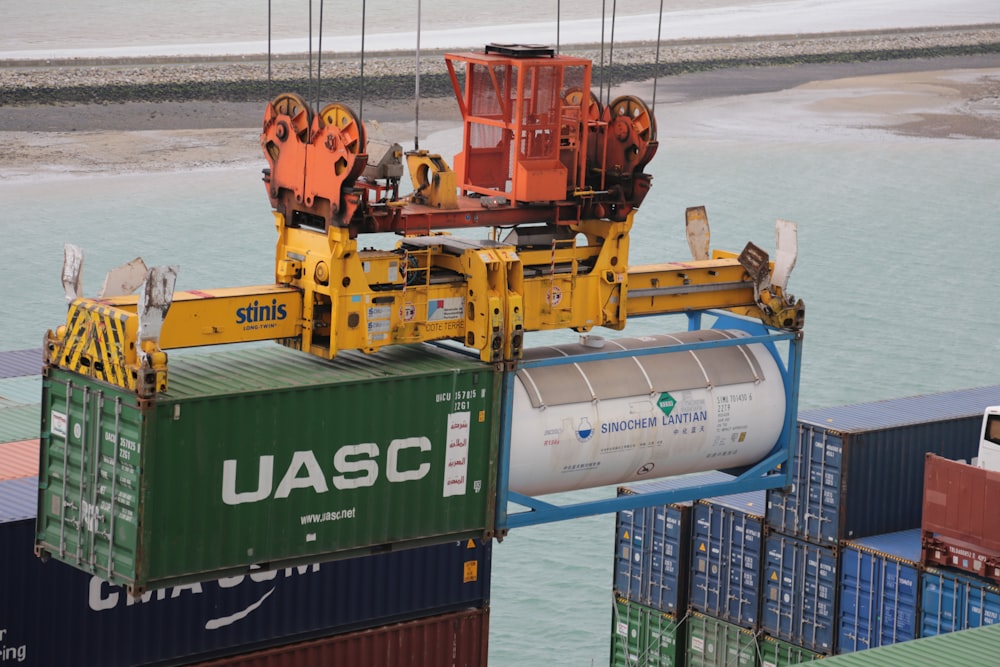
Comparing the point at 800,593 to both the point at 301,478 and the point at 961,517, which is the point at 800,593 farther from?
the point at 301,478

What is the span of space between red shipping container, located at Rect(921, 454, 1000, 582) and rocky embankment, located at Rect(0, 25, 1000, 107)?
159ft

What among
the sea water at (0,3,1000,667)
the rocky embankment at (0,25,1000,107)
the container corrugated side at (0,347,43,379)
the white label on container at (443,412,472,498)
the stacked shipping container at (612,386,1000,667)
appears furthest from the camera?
the rocky embankment at (0,25,1000,107)

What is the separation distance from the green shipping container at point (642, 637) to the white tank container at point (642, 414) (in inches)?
305

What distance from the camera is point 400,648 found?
2578cm

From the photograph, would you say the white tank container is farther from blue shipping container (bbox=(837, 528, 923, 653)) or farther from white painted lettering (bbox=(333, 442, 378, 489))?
blue shipping container (bbox=(837, 528, 923, 653))

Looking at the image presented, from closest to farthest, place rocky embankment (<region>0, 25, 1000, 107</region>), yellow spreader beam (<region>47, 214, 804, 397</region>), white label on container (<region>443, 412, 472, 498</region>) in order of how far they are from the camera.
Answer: yellow spreader beam (<region>47, 214, 804, 397</region>), white label on container (<region>443, 412, 472, 498</region>), rocky embankment (<region>0, 25, 1000, 107</region>)

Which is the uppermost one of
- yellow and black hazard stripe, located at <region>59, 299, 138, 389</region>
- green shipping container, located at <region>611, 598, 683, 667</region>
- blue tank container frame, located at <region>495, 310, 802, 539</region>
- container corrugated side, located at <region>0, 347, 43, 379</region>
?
yellow and black hazard stripe, located at <region>59, 299, 138, 389</region>

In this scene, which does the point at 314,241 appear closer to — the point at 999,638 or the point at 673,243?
the point at 999,638

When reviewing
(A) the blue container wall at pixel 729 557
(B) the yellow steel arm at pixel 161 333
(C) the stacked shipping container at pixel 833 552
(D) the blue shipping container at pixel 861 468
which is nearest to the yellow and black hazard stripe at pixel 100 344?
(B) the yellow steel arm at pixel 161 333

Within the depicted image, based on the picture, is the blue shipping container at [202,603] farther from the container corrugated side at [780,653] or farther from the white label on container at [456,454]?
the container corrugated side at [780,653]

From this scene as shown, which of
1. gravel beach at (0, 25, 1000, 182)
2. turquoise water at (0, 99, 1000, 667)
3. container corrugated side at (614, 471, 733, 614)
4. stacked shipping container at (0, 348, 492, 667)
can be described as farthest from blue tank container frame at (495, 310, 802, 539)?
gravel beach at (0, 25, 1000, 182)

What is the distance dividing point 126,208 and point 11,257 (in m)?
8.40

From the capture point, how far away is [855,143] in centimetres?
9719

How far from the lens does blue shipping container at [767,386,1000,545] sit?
29.1m
